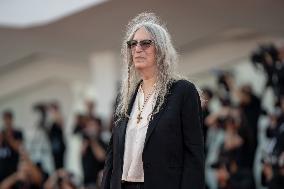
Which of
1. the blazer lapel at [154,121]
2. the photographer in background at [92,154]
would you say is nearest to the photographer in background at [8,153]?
the photographer in background at [92,154]

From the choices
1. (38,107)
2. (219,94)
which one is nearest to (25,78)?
(38,107)

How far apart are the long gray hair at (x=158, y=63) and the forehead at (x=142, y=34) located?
0.01 metres

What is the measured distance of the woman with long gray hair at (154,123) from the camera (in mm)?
3803

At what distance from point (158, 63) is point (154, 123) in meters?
0.35

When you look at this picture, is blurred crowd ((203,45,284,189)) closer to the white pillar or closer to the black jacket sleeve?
the black jacket sleeve

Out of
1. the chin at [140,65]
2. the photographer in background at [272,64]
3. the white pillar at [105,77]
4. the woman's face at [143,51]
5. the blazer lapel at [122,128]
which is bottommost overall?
the blazer lapel at [122,128]

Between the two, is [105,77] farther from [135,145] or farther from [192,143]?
[192,143]

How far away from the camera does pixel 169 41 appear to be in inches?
158

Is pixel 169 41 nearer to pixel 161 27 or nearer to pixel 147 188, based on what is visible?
pixel 161 27

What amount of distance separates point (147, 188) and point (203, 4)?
24.7 feet

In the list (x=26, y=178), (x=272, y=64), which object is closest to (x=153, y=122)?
(x=272, y=64)

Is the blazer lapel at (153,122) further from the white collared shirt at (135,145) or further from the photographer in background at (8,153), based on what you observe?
the photographer in background at (8,153)

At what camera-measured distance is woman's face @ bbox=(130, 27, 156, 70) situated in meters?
3.96

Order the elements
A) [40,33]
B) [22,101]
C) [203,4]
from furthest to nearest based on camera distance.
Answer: [22,101] < [40,33] < [203,4]
